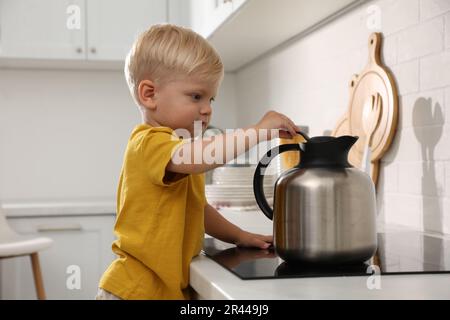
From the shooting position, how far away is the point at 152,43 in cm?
102

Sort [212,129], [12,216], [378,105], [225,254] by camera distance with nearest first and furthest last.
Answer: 1. [225,254]
2. [378,105]
3. [212,129]
4. [12,216]

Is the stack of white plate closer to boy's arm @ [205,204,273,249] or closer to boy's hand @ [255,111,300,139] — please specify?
boy's arm @ [205,204,273,249]

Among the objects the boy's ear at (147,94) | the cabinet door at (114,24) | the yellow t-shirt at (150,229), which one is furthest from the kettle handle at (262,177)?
the cabinet door at (114,24)

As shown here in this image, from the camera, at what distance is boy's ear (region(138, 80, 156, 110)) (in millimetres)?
1039

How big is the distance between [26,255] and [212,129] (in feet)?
2.97

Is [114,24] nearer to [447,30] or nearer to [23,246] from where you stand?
[23,246]

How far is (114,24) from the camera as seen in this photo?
108 inches

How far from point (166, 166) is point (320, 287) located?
31 centimetres

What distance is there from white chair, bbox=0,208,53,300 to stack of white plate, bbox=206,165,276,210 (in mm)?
823

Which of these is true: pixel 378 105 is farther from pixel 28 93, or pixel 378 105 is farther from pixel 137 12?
pixel 28 93

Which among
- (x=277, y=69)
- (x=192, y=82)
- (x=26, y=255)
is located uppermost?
(x=277, y=69)

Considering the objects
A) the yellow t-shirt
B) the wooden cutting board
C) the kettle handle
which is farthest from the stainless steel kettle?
the wooden cutting board

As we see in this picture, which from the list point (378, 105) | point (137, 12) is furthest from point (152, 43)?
point (137, 12)
